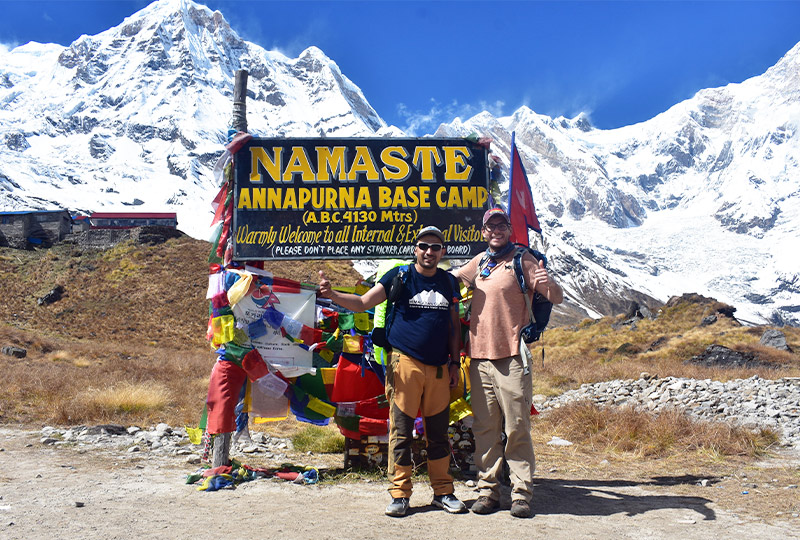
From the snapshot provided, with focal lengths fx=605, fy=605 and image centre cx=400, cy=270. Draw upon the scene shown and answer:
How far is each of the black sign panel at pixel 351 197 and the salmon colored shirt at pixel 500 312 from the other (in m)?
1.52

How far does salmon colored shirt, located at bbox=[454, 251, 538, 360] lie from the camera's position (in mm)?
4766

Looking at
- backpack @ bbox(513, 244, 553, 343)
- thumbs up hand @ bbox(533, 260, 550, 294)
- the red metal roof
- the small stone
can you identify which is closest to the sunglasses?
backpack @ bbox(513, 244, 553, 343)

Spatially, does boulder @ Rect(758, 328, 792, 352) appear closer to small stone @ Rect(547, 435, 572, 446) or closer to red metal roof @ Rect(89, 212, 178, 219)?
small stone @ Rect(547, 435, 572, 446)

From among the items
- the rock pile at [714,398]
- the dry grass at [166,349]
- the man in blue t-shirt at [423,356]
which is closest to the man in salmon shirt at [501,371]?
the man in blue t-shirt at [423,356]

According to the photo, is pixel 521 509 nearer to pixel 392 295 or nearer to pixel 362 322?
pixel 392 295

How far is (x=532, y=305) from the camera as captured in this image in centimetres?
501

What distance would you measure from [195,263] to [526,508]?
44628 millimetres

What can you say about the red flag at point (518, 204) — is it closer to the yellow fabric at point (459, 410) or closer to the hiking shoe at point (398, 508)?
the yellow fabric at point (459, 410)

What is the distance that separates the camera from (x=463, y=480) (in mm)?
5855

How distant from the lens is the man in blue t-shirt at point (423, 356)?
15.4 ft

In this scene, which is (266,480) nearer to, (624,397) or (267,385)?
(267,385)

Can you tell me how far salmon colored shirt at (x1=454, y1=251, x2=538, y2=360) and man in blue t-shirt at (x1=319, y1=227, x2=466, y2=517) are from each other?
194 mm

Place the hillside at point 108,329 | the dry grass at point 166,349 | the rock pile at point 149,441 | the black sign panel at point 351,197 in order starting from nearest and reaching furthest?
1. the black sign panel at point 351,197
2. the rock pile at point 149,441
3. the dry grass at point 166,349
4. the hillside at point 108,329

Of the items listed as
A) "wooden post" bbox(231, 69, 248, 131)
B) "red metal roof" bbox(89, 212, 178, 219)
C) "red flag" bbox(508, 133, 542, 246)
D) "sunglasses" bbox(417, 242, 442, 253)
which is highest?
"red metal roof" bbox(89, 212, 178, 219)
